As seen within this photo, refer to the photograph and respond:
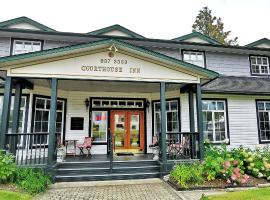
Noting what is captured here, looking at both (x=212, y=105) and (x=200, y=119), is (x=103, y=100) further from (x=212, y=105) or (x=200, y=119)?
(x=212, y=105)

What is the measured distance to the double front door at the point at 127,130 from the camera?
1073cm

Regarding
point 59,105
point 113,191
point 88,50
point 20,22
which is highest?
point 20,22

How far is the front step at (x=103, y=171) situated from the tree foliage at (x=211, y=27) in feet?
80.7

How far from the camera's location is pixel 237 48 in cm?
1243

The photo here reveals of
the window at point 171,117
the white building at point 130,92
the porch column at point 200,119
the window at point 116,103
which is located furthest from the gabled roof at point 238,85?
the window at point 116,103

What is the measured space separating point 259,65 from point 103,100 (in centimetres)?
948

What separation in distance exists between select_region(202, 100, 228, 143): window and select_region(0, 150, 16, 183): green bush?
8243 millimetres

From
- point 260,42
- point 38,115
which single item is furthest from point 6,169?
point 260,42

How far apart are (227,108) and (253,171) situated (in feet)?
13.6

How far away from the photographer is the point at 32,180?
6.13 metres

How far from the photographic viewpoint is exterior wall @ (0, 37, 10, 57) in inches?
402

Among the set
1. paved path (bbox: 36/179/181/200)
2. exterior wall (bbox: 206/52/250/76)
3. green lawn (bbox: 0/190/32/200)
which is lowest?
paved path (bbox: 36/179/181/200)

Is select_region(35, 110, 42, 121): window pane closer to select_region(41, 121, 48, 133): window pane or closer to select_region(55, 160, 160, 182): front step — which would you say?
select_region(41, 121, 48, 133): window pane

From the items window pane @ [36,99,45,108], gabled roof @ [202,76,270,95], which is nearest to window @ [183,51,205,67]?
gabled roof @ [202,76,270,95]
